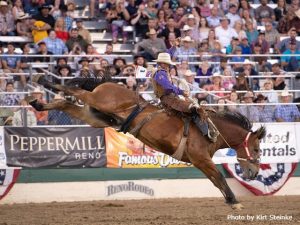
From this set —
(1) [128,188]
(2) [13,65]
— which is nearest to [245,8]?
(2) [13,65]

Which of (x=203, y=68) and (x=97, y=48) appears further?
(x=97, y=48)

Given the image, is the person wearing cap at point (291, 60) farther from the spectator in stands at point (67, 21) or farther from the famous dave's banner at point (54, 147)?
the famous dave's banner at point (54, 147)

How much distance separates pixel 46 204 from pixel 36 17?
596cm

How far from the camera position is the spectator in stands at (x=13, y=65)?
19.4m

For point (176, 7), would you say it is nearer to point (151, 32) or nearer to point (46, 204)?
point (151, 32)

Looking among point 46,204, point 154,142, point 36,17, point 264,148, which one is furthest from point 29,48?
point 154,142

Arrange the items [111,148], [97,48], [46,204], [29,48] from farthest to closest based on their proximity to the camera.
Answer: [97,48] < [29,48] < [111,148] < [46,204]

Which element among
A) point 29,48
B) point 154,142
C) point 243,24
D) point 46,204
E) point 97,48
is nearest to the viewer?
point 154,142

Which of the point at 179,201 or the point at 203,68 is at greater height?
the point at 203,68

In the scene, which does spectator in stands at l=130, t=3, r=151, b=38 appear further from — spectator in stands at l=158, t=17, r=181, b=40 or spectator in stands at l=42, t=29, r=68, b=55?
spectator in stands at l=42, t=29, r=68, b=55

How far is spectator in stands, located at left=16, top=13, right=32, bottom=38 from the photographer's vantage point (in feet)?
69.2

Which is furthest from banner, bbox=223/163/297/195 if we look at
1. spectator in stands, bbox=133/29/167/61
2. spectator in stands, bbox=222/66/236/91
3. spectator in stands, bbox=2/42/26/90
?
spectator in stands, bbox=2/42/26/90

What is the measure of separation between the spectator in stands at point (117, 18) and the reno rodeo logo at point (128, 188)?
16.8ft

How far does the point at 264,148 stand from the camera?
1897cm
